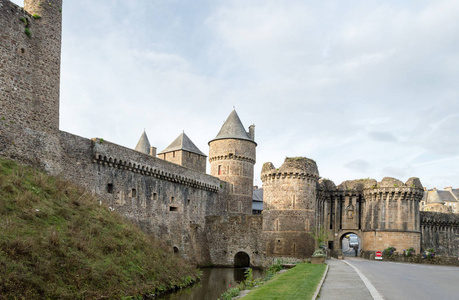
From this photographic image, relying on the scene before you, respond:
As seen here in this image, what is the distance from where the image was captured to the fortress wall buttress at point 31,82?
16.8 m

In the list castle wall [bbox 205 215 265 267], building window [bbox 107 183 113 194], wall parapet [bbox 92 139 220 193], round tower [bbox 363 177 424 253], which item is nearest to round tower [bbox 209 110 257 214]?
wall parapet [bbox 92 139 220 193]

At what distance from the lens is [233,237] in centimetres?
3297

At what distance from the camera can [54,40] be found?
19500 millimetres

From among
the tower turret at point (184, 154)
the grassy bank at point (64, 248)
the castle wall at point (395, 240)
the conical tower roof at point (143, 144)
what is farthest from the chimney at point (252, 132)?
the grassy bank at point (64, 248)

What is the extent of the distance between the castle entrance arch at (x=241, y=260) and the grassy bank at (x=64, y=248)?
46.8ft

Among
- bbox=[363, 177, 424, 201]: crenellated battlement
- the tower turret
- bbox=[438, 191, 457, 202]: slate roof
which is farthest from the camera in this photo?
bbox=[438, 191, 457, 202]: slate roof

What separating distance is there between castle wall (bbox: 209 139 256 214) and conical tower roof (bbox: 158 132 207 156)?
255cm

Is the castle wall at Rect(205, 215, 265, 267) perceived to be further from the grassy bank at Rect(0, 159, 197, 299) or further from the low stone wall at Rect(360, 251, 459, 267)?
the grassy bank at Rect(0, 159, 197, 299)

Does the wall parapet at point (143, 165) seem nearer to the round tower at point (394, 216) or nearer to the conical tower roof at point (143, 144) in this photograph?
the conical tower roof at point (143, 144)

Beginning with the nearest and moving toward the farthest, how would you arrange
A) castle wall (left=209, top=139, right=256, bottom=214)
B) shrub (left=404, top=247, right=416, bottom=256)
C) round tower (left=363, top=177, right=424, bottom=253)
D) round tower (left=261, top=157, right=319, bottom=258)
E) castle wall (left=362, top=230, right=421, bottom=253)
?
shrub (left=404, top=247, right=416, bottom=256)
round tower (left=261, top=157, right=319, bottom=258)
castle wall (left=362, top=230, right=421, bottom=253)
round tower (left=363, top=177, right=424, bottom=253)
castle wall (left=209, top=139, right=256, bottom=214)

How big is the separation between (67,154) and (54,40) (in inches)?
224

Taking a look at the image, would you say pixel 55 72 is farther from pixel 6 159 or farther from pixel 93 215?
pixel 93 215

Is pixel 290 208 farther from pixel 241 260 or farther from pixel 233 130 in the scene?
pixel 233 130

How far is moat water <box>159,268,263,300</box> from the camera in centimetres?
1820
